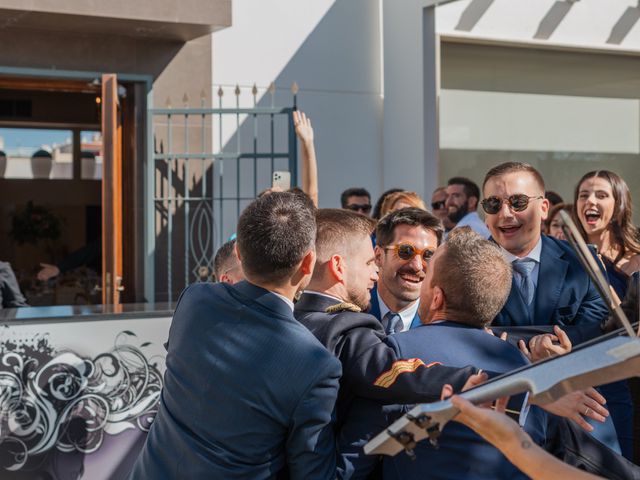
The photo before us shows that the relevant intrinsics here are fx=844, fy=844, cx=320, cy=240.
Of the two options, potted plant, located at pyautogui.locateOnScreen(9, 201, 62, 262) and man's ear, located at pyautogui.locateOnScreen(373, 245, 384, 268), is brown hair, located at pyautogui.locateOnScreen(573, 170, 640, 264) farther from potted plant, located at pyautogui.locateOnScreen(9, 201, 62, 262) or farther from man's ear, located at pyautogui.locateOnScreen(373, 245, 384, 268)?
potted plant, located at pyautogui.locateOnScreen(9, 201, 62, 262)

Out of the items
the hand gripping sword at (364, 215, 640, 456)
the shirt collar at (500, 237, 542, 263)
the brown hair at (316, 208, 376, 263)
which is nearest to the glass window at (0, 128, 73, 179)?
the shirt collar at (500, 237, 542, 263)

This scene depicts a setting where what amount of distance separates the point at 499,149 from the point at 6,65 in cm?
490

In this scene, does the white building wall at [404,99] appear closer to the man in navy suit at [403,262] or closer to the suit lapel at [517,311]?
the man in navy suit at [403,262]

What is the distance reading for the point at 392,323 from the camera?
3465 millimetres

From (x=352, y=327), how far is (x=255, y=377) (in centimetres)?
39

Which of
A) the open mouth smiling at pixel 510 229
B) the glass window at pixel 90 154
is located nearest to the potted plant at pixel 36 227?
the glass window at pixel 90 154

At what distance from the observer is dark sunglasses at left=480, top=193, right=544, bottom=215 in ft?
11.6

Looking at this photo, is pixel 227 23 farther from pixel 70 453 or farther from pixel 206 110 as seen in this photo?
pixel 70 453

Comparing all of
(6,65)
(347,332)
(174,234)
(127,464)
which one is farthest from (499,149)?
(347,332)

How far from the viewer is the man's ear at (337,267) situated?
261 cm

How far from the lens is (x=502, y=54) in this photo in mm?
8742

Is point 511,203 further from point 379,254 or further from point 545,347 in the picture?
point 545,347

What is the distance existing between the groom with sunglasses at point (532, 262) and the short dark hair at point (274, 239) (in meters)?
1.29

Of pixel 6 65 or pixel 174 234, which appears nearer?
pixel 6 65
